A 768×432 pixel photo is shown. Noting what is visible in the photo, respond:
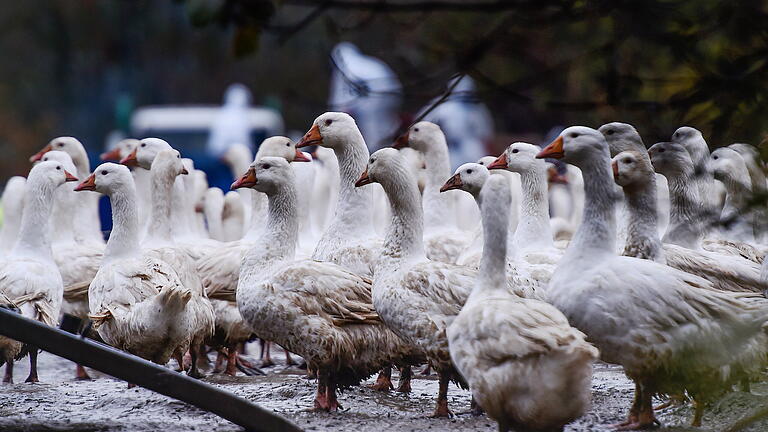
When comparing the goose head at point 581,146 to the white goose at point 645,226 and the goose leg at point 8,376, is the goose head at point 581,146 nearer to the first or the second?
A: the white goose at point 645,226

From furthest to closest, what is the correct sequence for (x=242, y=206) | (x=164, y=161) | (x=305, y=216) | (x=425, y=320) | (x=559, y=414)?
(x=242, y=206) → (x=305, y=216) → (x=164, y=161) → (x=425, y=320) → (x=559, y=414)

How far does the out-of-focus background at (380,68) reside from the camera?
2.92 m

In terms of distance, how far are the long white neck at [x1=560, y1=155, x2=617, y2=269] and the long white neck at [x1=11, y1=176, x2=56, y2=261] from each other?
3.89 metres

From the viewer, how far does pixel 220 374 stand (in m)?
7.82

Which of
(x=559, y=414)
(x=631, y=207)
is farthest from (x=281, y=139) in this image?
(x=559, y=414)

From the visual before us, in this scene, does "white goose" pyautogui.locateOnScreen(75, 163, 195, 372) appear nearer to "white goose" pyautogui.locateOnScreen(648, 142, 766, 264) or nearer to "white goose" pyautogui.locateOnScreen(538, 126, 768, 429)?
"white goose" pyautogui.locateOnScreen(538, 126, 768, 429)

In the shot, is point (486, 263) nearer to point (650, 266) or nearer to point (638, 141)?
point (650, 266)

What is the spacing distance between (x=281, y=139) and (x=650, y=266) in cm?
404

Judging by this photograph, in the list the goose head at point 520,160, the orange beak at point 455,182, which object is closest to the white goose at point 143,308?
the orange beak at point 455,182

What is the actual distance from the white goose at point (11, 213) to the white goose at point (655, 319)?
17.9 ft

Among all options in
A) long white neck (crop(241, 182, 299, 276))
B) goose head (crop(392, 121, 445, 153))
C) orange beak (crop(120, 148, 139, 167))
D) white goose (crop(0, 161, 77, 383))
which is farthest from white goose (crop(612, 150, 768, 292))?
orange beak (crop(120, 148, 139, 167))

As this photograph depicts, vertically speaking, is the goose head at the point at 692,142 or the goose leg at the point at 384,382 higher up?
the goose head at the point at 692,142

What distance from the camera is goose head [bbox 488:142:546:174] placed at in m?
7.84

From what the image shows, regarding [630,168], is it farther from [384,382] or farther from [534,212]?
[384,382]
